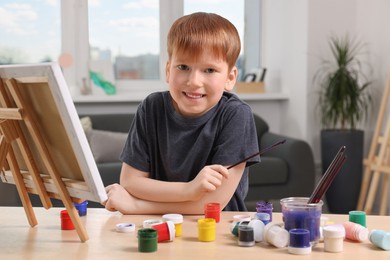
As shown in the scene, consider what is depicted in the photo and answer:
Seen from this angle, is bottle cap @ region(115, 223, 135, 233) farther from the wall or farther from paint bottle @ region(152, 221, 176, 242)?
the wall

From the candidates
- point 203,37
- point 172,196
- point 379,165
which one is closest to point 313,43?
point 379,165

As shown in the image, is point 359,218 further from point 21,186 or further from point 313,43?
point 313,43

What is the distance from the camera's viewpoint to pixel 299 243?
1.19 metres

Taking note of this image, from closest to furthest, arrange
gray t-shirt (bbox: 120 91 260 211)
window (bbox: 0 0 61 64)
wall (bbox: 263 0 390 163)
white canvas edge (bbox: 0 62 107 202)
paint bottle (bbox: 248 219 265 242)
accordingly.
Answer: white canvas edge (bbox: 0 62 107 202)
paint bottle (bbox: 248 219 265 242)
gray t-shirt (bbox: 120 91 260 211)
wall (bbox: 263 0 390 163)
window (bbox: 0 0 61 64)

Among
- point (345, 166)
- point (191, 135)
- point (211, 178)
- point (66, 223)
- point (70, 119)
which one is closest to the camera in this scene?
point (70, 119)

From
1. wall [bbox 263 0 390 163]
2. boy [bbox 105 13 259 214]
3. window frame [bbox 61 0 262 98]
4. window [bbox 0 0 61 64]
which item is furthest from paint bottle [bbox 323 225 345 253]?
window [bbox 0 0 61 64]

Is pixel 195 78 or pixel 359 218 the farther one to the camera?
pixel 195 78

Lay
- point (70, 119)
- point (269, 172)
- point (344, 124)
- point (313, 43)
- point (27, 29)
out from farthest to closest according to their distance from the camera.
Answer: point (27, 29), point (313, 43), point (344, 124), point (269, 172), point (70, 119)

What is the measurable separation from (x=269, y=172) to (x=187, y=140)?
2.35 metres

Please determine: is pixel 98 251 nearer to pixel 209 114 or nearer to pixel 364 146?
Answer: pixel 209 114

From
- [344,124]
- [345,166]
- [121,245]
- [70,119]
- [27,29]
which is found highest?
[27,29]

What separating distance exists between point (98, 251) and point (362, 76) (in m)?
3.74

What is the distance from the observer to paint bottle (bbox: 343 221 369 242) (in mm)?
1279

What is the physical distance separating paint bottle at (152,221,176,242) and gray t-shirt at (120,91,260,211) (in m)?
0.37
